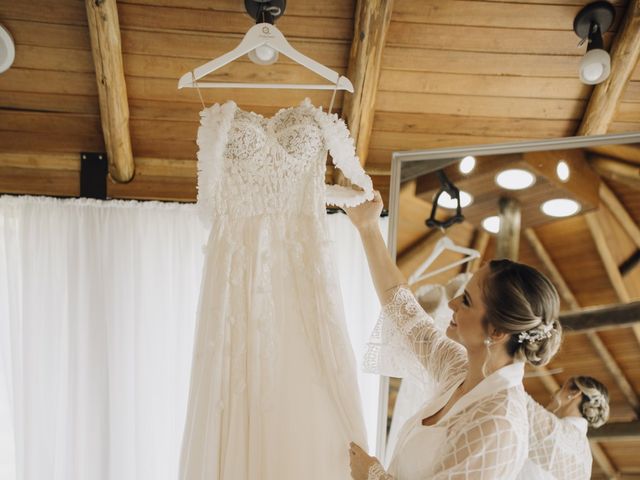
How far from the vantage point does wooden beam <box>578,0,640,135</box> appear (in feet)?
9.49

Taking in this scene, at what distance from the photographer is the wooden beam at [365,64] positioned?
282 centimetres

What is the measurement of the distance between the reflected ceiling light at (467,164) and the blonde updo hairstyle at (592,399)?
0.88 meters

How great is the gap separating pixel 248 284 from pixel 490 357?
667 mm

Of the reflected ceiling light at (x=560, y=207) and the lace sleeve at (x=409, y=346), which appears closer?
the lace sleeve at (x=409, y=346)

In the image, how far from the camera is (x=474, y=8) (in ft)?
9.71

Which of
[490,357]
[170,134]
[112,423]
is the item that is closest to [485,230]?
[490,357]

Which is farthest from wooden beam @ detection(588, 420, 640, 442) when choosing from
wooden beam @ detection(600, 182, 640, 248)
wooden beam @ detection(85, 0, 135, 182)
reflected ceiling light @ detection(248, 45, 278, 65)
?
wooden beam @ detection(85, 0, 135, 182)

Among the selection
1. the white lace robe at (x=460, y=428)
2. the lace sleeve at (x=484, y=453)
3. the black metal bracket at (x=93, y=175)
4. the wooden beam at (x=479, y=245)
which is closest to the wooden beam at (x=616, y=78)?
the wooden beam at (x=479, y=245)

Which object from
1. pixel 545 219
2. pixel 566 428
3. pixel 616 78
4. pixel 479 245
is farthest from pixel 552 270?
pixel 616 78

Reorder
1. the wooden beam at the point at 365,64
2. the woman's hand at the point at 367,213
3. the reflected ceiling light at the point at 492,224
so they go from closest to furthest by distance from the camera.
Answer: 1. the woman's hand at the point at 367,213
2. the wooden beam at the point at 365,64
3. the reflected ceiling light at the point at 492,224

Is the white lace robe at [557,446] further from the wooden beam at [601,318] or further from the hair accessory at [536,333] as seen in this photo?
the hair accessory at [536,333]

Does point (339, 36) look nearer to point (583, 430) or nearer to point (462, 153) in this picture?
point (462, 153)

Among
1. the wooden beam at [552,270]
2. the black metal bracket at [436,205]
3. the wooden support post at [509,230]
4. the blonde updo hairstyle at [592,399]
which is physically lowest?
the blonde updo hairstyle at [592,399]

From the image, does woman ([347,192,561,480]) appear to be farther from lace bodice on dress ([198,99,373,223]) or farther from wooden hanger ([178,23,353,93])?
wooden hanger ([178,23,353,93])
